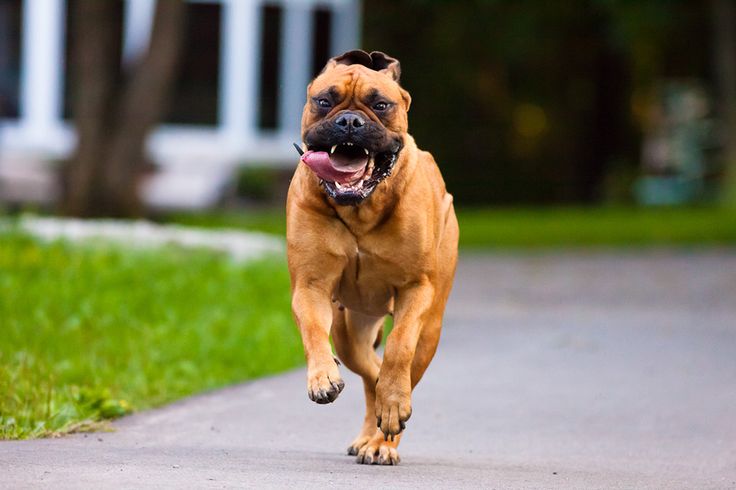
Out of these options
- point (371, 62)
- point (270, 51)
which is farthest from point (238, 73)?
point (371, 62)

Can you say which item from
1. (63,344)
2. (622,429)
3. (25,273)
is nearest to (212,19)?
(25,273)

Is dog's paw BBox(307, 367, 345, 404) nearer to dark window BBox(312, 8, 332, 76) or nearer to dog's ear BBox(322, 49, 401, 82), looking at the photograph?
dog's ear BBox(322, 49, 401, 82)

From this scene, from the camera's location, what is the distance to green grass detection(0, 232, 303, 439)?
25.4 feet

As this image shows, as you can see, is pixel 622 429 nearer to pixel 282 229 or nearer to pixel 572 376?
pixel 572 376

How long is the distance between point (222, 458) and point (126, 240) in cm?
826

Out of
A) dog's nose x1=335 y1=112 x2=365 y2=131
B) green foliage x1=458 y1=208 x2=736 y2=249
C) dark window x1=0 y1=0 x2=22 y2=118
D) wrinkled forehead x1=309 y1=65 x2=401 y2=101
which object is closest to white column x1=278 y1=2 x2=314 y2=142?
green foliage x1=458 y1=208 x2=736 y2=249

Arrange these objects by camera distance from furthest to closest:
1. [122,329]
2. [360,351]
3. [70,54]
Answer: [70,54] → [122,329] → [360,351]

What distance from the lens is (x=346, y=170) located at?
20.2ft

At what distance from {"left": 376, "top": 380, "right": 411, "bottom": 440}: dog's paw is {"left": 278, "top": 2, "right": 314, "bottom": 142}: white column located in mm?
20330

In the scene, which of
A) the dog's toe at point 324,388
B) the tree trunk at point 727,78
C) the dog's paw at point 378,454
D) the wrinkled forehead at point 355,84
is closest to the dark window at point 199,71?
the tree trunk at point 727,78

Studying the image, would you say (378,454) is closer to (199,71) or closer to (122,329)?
(122,329)

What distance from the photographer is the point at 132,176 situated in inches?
743

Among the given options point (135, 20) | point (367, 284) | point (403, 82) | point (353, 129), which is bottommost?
point (403, 82)

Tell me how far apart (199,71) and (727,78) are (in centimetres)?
935
